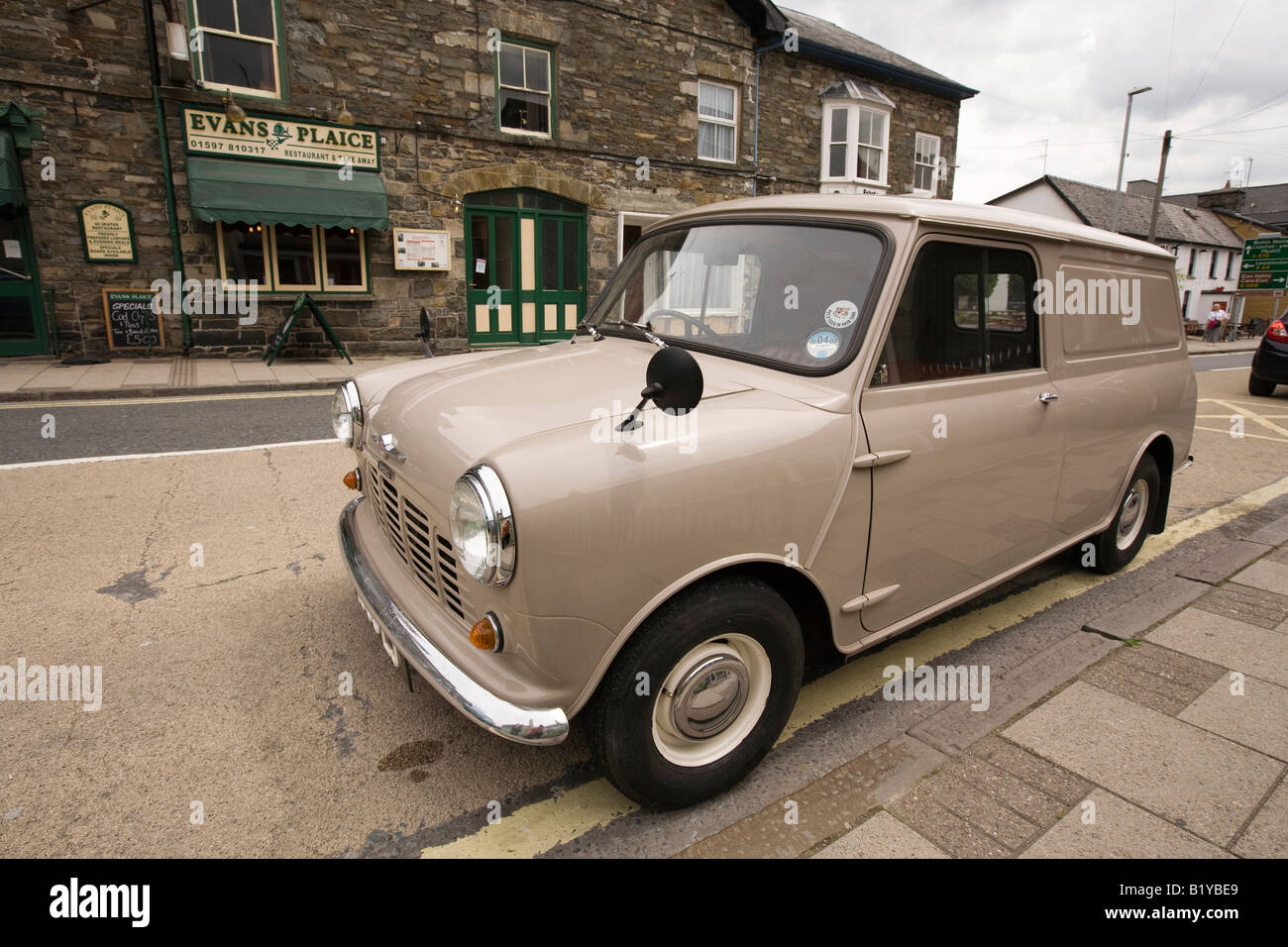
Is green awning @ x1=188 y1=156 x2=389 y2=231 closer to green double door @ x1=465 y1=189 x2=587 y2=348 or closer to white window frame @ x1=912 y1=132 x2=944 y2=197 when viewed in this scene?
green double door @ x1=465 y1=189 x2=587 y2=348

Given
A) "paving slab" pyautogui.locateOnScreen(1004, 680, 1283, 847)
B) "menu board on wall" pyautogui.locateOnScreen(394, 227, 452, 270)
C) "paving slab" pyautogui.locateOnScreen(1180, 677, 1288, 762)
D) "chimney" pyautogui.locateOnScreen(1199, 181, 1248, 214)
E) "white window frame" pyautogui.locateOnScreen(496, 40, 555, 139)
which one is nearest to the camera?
"paving slab" pyautogui.locateOnScreen(1004, 680, 1283, 847)

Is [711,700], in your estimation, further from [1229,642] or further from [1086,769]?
[1229,642]

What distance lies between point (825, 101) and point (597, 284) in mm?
7533

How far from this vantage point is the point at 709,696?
2262mm

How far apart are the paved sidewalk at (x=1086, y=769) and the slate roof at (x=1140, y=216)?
37.7 meters

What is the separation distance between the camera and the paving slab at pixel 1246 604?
12.3ft

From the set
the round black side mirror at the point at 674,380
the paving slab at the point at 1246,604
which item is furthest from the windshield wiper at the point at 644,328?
the paving slab at the point at 1246,604

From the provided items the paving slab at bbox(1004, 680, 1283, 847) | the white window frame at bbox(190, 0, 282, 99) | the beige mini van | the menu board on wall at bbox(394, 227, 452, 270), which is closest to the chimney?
the menu board on wall at bbox(394, 227, 452, 270)

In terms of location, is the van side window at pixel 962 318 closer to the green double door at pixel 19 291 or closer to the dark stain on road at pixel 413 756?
the dark stain on road at pixel 413 756

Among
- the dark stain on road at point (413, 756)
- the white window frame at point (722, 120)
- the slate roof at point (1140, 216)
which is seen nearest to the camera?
the dark stain on road at point (413, 756)

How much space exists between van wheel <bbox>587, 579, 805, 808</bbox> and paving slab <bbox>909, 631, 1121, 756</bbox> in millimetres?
723

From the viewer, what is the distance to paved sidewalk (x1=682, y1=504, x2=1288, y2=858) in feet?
7.24

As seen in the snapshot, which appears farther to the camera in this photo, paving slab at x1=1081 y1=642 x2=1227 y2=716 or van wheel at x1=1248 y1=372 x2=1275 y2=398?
van wheel at x1=1248 y1=372 x2=1275 y2=398
